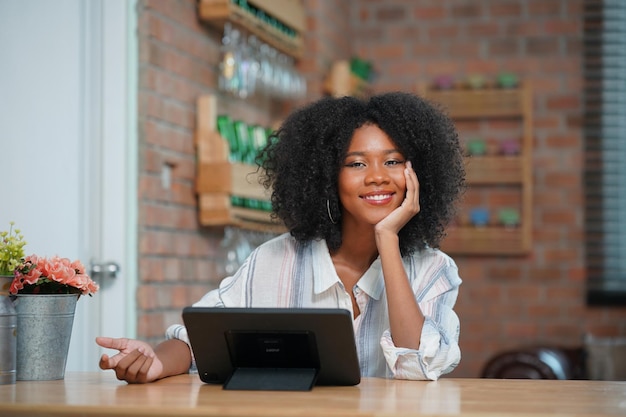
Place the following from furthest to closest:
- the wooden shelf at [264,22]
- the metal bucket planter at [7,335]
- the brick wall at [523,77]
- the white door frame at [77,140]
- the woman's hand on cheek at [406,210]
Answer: the brick wall at [523,77], the wooden shelf at [264,22], the white door frame at [77,140], the woman's hand on cheek at [406,210], the metal bucket planter at [7,335]

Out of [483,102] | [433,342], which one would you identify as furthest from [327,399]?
[483,102]

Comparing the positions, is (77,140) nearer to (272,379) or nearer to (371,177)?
(371,177)

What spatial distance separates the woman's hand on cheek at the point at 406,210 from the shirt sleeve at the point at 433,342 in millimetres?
155

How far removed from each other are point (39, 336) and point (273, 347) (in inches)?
19.5

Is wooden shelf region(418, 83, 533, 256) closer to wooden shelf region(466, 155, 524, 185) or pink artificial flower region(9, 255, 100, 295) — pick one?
wooden shelf region(466, 155, 524, 185)

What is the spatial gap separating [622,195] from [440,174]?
8.79ft

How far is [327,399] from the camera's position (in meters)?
1.64

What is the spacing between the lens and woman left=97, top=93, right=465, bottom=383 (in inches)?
91.2

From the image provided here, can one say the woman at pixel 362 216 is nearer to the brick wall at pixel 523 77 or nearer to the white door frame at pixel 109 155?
the white door frame at pixel 109 155

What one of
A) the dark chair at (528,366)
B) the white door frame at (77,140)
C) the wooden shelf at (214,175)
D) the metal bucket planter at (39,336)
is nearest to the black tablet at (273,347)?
the metal bucket planter at (39,336)

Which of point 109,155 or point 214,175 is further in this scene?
point 214,175

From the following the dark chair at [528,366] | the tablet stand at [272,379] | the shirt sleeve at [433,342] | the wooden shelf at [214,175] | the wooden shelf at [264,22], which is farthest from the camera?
the dark chair at [528,366]

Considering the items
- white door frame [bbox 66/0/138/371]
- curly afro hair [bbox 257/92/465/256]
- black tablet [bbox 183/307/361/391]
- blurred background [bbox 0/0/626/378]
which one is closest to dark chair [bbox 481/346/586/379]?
blurred background [bbox 0/0/626/378]

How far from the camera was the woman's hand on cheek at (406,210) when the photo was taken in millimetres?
2271
